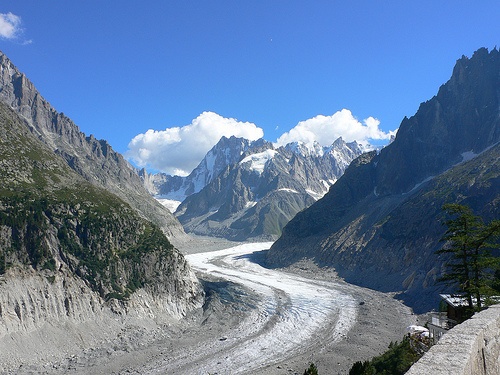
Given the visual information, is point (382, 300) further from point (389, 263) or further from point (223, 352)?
point (223, 352)

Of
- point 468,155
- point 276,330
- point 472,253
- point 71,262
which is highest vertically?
point 468,155

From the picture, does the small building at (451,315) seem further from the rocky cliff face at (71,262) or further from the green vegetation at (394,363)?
the rocky cliff face at (71,262)

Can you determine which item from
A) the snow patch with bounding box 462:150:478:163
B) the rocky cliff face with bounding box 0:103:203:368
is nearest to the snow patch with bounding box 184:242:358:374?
the rocky cliff face with bounding box 0:103:203:368

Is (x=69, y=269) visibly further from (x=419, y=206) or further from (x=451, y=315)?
(x=419, y=206)

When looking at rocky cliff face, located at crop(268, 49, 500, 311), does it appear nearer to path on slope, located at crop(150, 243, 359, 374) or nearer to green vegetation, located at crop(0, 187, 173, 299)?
path on slope, located at crop(150, 243, 359, 374)

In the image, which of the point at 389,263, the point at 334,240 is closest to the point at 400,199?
the point at 334,240

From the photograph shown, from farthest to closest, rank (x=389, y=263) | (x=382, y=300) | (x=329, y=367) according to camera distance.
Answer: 1. (x=389, y=263)
2. (x=382, y=300)
3. (x=329, y=367)

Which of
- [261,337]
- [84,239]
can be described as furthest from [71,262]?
[261,337]
